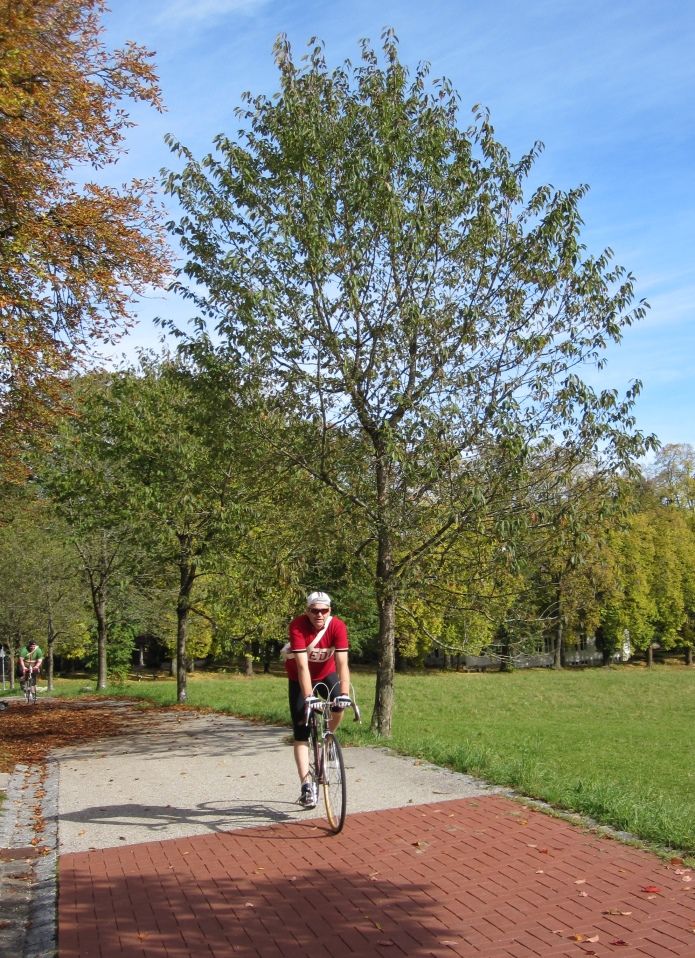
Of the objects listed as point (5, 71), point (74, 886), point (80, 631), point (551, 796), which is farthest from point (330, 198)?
point (80, 631)

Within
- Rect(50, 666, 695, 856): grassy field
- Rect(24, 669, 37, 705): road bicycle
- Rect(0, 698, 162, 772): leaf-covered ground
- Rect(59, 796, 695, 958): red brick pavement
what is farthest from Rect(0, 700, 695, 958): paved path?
Rect(24, 669, 37, 705): road bicycle

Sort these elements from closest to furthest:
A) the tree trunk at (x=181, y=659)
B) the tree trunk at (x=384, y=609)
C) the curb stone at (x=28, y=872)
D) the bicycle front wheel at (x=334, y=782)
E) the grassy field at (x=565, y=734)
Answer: the curb stone at (x=28, y=872), the bicycle front wheel at (x=334, y=782), the grassy field at (x=565, y=734), the tree trunk at (x=384, y=609), the tree trunk at (x=181, y=659)

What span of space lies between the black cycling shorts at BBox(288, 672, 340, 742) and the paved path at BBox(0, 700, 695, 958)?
0.75 meters

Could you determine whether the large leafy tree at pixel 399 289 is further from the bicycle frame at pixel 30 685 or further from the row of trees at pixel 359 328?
the bicycle frame at pixel 30 685

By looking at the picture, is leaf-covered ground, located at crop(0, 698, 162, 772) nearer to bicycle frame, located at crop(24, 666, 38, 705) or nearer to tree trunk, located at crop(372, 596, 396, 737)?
bicycle frame, located at crop(24, 666, 38, 705)

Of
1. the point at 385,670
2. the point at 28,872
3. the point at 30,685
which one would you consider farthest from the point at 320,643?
the point at 30,685

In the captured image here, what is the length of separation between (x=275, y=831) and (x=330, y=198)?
825 centimetres

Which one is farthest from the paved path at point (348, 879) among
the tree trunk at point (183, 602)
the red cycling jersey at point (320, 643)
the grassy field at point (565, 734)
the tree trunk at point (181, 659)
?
the tree trunk at point (181, 659)

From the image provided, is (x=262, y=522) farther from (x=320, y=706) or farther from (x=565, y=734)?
(x=565, y=734)

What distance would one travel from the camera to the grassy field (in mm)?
7336

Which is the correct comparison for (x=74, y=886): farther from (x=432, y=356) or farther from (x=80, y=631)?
(x=80, y=631)

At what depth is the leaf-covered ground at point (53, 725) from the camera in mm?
13102

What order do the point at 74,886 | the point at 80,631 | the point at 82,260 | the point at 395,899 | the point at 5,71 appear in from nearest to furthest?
1. the point at 395,899
2. the point at 74,886
3. the point at 5,71
4. the point at 82,260
5. the point at 80,631

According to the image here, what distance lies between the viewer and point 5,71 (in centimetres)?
954
